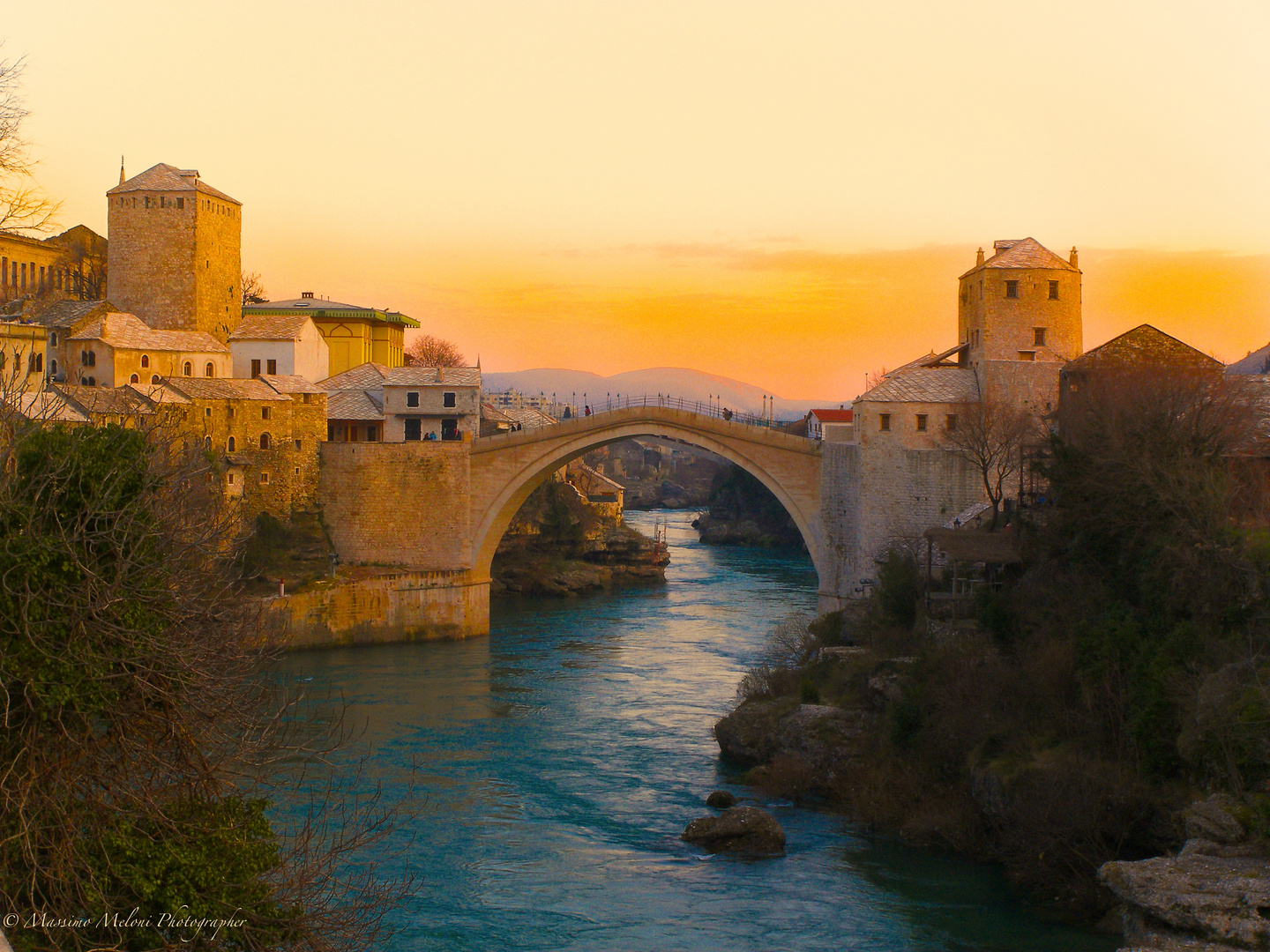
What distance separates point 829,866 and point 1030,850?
7.80ft

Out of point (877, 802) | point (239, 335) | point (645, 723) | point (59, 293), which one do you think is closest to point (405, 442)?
point (239, 335)

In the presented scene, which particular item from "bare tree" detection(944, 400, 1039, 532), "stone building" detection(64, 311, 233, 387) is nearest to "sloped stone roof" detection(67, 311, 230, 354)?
"stone building" detection(64, 311, 233, 387)

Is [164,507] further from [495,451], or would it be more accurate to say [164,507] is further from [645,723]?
[495,451]

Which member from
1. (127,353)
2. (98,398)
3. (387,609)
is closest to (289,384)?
(127,353)

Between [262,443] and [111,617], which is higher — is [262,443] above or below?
above

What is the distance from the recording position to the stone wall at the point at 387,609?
29.1m

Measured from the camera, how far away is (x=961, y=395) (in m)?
26.1

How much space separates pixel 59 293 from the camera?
39.7m

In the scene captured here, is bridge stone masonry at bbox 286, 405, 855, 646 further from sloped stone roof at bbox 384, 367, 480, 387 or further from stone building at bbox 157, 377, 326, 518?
sloped stone roof at bbox 384, 367, 480, 387

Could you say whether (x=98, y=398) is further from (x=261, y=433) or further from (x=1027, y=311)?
(x=1027, y=311)

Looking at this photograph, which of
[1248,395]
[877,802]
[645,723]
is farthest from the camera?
[645,723]

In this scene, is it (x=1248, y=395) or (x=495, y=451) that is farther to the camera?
(x=495, y=451)

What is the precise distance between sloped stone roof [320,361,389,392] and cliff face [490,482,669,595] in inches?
292

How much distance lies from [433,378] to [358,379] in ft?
11.7
